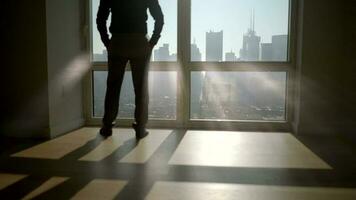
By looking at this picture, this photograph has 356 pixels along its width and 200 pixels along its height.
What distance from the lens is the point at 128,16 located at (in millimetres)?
3123

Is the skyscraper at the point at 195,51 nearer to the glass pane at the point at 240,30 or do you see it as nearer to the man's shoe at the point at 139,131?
the glass pane at the point at 240,30

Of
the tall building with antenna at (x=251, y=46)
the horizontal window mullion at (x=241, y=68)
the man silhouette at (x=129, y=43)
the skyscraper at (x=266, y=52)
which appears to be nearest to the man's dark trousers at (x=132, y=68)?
the man silhouette at (x=129, y=43)

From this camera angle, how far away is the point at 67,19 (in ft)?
11.6

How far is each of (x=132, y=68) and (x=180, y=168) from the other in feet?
4.20

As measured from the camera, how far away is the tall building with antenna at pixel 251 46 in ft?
12.1

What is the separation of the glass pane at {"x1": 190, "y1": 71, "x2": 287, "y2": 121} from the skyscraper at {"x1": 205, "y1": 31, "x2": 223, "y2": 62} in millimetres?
174

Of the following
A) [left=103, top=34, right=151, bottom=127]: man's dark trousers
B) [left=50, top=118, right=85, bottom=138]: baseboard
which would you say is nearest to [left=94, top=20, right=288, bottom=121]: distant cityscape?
[left=50, top=118, right=85, bottom=138]: baseboard

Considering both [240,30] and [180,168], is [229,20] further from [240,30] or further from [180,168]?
[180,168]

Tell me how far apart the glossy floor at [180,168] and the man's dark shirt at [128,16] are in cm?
100

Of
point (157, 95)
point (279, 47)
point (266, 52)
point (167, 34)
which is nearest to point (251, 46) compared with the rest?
point (266, 52)

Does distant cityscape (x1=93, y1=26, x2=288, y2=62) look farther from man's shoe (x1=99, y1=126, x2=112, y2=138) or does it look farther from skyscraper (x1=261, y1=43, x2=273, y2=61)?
man's shoe (x1=99, y1=126, x2=112, y2=138)

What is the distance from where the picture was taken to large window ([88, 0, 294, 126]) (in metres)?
3.68

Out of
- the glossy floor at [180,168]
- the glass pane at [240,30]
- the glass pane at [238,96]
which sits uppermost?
the glass pane at [240,30]

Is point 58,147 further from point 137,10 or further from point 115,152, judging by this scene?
point 137,10
